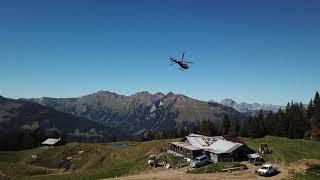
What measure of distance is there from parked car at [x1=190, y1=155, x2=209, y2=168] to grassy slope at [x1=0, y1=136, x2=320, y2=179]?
502 inches

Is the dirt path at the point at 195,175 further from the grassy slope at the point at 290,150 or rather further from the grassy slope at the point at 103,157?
the grassy slope at the point at 290,150

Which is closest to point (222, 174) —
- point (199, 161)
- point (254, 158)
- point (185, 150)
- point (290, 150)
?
point (199, 161)

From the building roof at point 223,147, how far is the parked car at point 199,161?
356cm

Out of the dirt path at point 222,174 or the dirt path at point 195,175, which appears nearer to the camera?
the dirt path at point 195,175

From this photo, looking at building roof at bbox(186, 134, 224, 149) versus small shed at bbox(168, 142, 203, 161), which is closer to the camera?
small shed at bbox(168, 142, 203, 161)

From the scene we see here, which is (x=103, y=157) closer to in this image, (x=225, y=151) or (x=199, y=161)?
(x=199, y=161)

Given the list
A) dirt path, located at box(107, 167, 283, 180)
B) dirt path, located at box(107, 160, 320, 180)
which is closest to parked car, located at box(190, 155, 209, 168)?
dirt path, located at box(107, 160, 320, 180)

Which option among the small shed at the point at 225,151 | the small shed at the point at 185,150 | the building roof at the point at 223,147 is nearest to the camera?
the small shed at the point at 225,151

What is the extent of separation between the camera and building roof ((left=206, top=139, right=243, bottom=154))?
3698 inches

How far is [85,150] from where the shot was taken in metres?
147

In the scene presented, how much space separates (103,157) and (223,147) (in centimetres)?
5142

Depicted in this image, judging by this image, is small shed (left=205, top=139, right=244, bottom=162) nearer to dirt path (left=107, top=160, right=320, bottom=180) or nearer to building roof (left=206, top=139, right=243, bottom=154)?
building roof (left=206, top=139, right=243, bottom=154)

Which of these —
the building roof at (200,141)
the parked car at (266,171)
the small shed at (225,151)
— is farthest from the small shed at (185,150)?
the parked car at (266,171)

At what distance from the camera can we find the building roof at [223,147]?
9394cm
